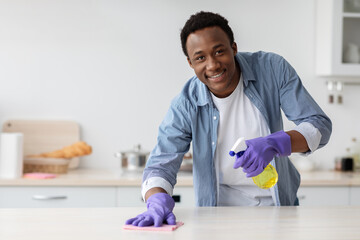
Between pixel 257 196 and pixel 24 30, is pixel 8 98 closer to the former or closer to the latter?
pixel 24 30

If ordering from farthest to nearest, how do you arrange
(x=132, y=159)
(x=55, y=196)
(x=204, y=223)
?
1. (x=132, y=159)
2. (x=55, y=196)
3. (x=204, y=223)

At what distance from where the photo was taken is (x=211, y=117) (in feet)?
6.57

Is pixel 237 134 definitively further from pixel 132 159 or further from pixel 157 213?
pixel 132 159

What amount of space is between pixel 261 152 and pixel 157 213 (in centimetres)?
37

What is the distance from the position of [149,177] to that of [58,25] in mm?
1851

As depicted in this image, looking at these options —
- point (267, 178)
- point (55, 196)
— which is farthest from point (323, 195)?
point (55, 196)

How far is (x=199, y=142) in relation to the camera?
2.00 m

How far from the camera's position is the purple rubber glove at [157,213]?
154cm

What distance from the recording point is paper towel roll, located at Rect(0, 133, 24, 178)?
294 centimetres

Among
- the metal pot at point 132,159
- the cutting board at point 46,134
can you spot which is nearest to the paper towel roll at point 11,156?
the cutting board at point 46,134

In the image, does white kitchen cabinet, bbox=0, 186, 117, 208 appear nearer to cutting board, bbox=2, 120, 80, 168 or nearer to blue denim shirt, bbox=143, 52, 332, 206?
cutting board, bbox=2, 120, 80, 168

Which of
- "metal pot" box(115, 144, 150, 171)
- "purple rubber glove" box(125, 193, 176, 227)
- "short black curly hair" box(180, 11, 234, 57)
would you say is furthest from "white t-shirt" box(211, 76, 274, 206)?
"metal pot" box(115, 144, 150, 171)

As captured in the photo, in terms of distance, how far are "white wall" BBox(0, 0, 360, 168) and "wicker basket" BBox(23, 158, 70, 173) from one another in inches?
13.3

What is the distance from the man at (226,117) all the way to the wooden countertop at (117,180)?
3.01 ft
